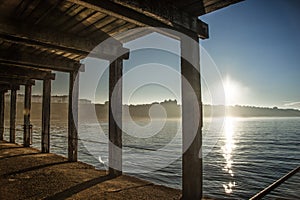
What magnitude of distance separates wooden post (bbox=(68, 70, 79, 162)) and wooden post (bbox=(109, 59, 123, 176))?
2538mm

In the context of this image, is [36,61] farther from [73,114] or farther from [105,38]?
[105,38]

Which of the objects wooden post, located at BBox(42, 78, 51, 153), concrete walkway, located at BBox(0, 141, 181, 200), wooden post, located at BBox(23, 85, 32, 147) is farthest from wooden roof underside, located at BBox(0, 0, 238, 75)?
wooden post, located at BBox(23, 85, 32, 147)

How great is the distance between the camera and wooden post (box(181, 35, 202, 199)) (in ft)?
13.7

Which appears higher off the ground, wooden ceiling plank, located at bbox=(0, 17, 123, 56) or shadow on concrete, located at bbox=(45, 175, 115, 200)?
wooden ceiling plank, located at bbox=(0, 17, 123, 56)

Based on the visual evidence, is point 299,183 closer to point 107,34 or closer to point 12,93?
point 107,34

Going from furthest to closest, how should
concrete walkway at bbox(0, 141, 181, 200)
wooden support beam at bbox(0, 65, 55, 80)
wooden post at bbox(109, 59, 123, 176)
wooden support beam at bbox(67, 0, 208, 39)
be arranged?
wooden support beam at bbox(0, 65, 55, 80), wooden post at bbox(109, 59, 123, 176), concrete walkway at bbox(0, 141, 181, 200), wooden support beam at bbox(67, 0, 208, 39)

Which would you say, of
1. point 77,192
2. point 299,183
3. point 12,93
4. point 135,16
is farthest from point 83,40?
point 299,183

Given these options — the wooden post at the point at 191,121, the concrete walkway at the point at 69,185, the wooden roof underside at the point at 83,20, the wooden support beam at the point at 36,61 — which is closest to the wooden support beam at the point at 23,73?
the wooden support beam at the point at 36,61

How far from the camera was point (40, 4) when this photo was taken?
437cm

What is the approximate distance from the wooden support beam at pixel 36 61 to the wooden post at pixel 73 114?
39cm

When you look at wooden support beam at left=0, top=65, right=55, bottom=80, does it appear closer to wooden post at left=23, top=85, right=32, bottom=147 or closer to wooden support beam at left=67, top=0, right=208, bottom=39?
wooden post at left=23, top=85, right=32, bottom=147

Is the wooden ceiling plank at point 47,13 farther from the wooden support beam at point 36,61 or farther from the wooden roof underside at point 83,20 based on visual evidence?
the wooden support beam at point 36,61

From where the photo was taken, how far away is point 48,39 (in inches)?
216

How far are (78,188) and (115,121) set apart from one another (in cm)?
202
